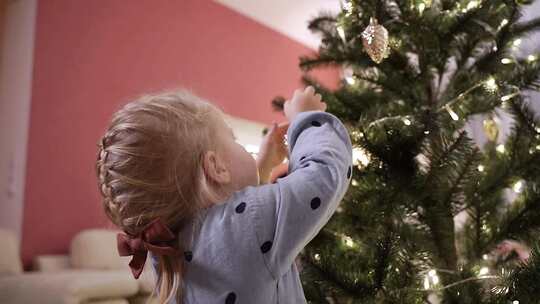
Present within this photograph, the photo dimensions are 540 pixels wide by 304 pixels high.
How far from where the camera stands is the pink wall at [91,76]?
290 cm

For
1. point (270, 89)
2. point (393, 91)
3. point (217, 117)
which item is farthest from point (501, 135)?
point (270, 89)

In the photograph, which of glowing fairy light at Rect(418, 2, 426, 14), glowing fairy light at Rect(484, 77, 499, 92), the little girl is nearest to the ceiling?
glowing fairy light at Rect(418, 2, 426, 14)

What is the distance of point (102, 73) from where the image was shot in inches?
126

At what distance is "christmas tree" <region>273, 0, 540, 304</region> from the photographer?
2.77 ft

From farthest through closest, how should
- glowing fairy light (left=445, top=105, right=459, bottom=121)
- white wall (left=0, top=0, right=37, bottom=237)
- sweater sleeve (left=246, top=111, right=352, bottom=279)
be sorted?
white wall (left=0, top=0, right=37, bottom=237)
glowing fairy light (left=445, top=105, right=459, bottom=121)
sweater sleeve (left=246, top=111, right=352, bottom=279)

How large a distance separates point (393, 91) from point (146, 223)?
0.61 metres

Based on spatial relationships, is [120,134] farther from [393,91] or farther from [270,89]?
[270,89]

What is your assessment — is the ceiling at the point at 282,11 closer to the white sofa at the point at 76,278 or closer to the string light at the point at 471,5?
the white sofa at the point at 76,278

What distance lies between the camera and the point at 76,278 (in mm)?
2230

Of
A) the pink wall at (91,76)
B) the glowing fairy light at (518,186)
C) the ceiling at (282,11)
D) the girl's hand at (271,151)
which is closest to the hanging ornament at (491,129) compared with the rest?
the glowing fairy light at (518,186)

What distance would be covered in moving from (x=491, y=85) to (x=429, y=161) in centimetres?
18

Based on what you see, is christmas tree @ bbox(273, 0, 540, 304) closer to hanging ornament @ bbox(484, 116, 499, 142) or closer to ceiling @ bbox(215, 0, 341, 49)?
hanging ornament @ bbox(484, 116, 499, 142)

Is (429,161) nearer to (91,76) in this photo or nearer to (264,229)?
(264,229)

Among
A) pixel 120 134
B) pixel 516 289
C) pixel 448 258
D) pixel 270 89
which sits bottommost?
pixel 270 89
